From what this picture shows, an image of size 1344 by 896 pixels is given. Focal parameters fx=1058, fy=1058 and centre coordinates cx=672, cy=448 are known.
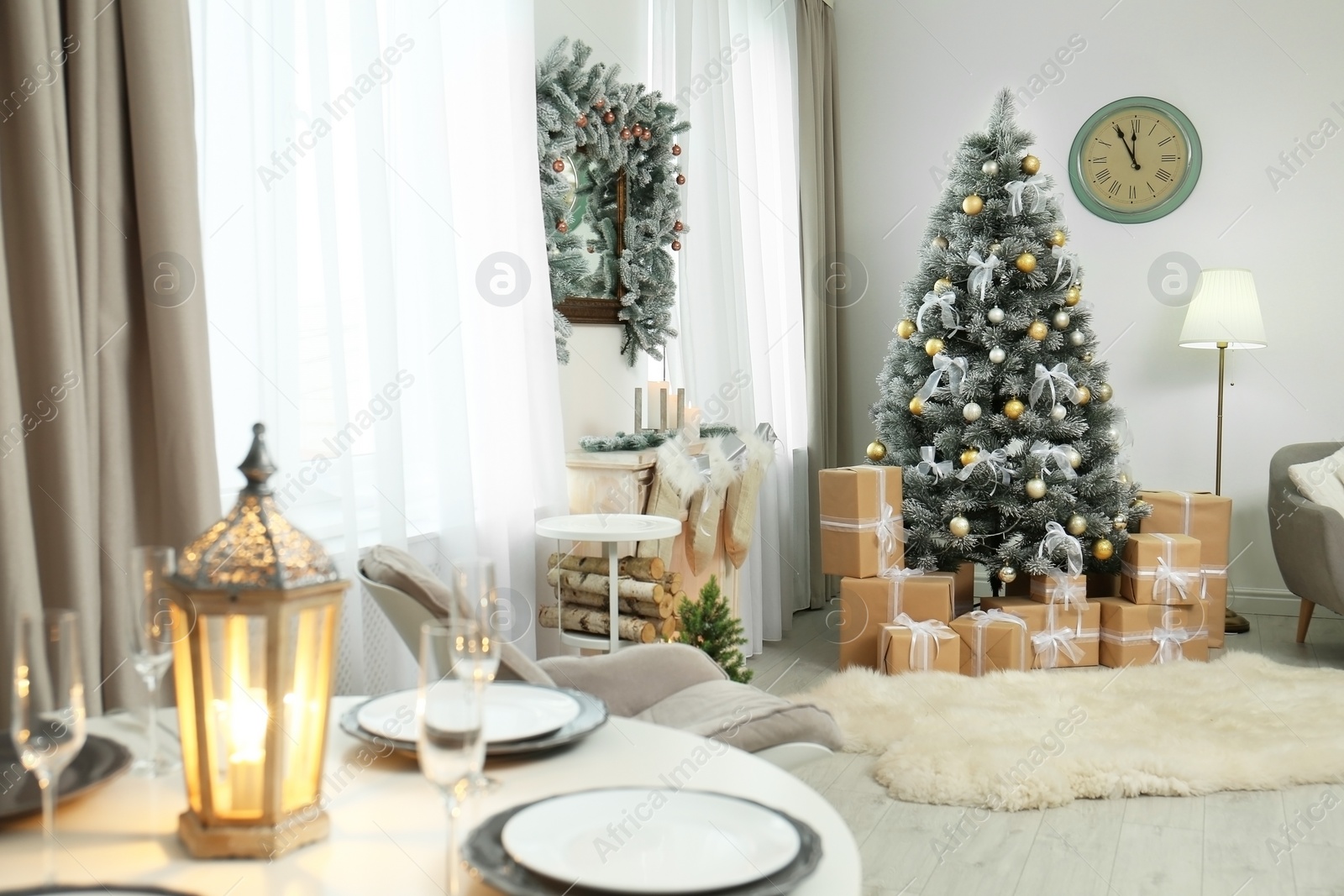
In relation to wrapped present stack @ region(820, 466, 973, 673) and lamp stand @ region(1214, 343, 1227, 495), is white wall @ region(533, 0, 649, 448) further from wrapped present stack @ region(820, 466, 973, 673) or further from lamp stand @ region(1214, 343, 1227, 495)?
lamp stand @ region(1214, 343, 1227, 495)

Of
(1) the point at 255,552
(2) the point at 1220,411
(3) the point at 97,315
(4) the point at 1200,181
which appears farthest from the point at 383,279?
(4) the point at 1200,181

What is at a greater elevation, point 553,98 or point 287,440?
point 553,98

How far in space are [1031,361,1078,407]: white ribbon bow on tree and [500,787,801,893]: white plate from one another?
3242mm

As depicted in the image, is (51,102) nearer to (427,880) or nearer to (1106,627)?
(427,880)

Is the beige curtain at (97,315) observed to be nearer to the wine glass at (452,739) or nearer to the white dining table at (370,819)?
the white dining table at (370,819)

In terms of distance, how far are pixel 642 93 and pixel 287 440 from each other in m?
2.04

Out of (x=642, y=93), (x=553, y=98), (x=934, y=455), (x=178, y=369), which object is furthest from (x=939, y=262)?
(x=178, y=369)

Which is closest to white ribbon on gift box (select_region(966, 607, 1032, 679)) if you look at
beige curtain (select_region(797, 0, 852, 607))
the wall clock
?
beige curtain (select_region(797, 0, 852, 607))

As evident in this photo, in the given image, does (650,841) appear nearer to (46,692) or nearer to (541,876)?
(541,876)

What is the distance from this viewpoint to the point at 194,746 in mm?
912

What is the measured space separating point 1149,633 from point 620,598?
204 centimetres

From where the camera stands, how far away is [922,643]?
3.73 metres

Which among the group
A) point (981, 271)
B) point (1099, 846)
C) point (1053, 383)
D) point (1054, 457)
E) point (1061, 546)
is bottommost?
point (1099, 846)

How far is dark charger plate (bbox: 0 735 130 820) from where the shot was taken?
38.2 inches
